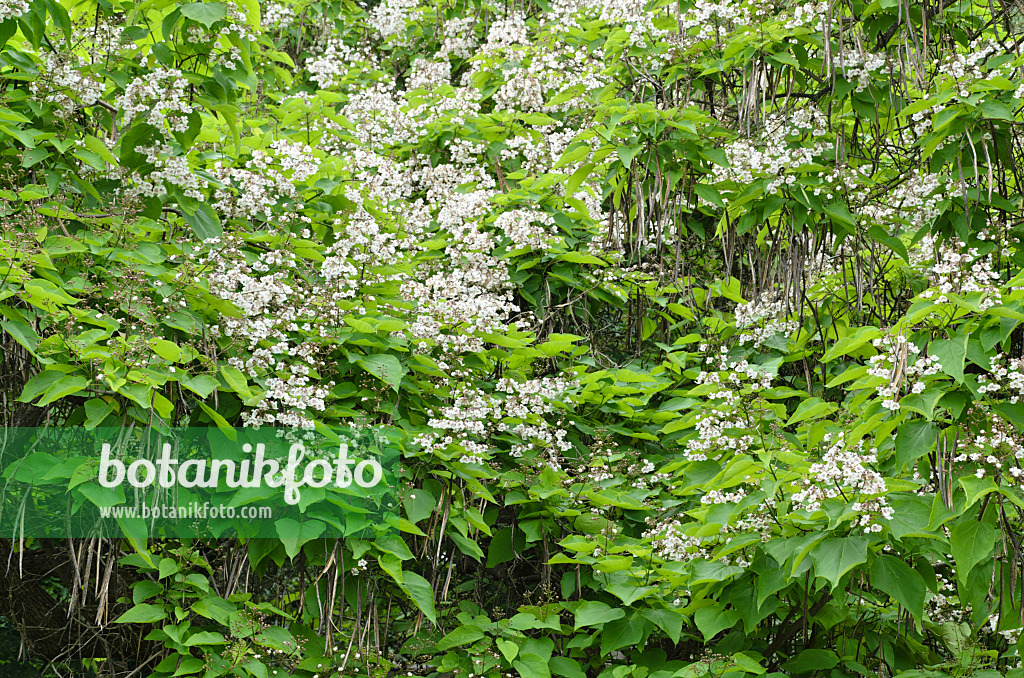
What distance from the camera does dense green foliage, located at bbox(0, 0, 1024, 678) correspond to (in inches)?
87.2

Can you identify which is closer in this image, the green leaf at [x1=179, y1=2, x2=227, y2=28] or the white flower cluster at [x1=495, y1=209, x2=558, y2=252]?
the green leaf at [x1=179, y1=2, x2=227, y2=28]

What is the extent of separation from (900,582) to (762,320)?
1.40 m

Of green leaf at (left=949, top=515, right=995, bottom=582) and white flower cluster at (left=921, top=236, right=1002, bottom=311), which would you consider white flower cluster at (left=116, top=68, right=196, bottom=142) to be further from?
green leaf at (left=949, top=515, right=995, bottom=582)

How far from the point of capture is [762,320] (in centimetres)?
342

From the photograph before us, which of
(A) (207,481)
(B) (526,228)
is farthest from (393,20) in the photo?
(A) (207,481)

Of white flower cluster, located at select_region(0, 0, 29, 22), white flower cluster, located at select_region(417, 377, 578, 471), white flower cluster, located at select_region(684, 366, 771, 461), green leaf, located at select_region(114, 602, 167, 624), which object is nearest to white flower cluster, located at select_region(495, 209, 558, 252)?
white flower cluster, located at select_region(417, 377, 578, 471)

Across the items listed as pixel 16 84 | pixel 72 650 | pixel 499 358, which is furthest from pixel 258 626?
pixel 16 84

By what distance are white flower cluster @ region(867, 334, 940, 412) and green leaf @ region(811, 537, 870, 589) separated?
34 cm

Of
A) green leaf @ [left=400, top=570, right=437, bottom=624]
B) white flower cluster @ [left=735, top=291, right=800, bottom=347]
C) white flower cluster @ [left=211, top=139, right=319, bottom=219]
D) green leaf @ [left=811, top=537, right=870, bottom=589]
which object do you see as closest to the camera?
green leaf @ [left=811, top=537, right=870, bottom=589]

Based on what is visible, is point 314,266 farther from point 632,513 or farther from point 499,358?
point 632,513

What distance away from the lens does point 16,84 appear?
274 centimetres

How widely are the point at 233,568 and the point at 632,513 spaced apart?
4.46ft

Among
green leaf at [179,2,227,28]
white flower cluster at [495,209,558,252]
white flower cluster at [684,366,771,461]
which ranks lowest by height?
white flower cluster at [684,366,771,461]

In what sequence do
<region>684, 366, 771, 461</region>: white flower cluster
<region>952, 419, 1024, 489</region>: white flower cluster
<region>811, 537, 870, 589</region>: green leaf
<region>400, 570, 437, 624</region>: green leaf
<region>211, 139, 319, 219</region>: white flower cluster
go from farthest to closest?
1. <region>211, 139, 319, 219</region>: white flower cluster
2. <region>684, 366, 771, 461</region>: white flower cluster
3. <region>400, 570, 437, 624</region>: green leaf
4. <region>811, 537, 870, 589</region>: green leaf
5. <region>952, 419, 1024, 489</region>: white flower cluster
